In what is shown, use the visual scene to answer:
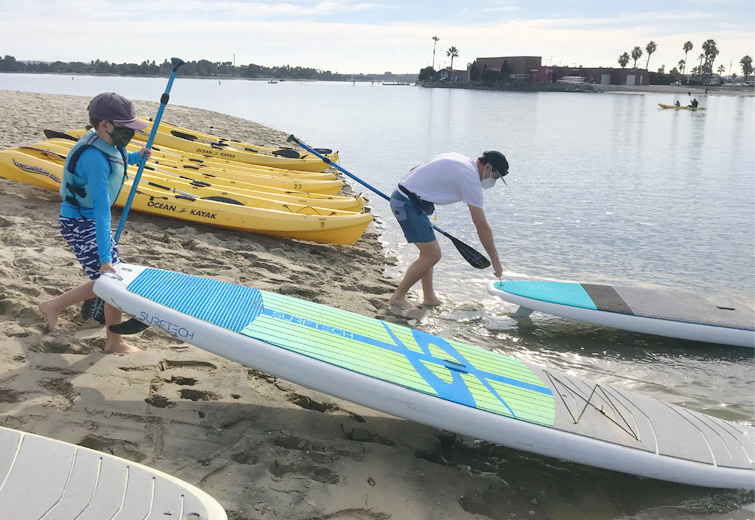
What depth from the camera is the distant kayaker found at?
4969 mm

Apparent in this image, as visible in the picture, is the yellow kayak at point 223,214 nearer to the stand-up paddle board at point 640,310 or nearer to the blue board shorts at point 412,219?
the blue board shorts at point 412,219

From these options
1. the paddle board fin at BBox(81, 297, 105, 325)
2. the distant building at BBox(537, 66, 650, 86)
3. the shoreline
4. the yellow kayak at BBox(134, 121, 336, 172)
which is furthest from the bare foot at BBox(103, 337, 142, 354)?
the distant building at BBox(537, 66, 650, 86)

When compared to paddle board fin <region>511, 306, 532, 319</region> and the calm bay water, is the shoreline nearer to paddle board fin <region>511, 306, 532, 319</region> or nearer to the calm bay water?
the calm bay water

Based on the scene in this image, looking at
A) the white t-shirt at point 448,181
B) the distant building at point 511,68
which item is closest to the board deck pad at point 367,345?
the white t-shirt at point 448,181

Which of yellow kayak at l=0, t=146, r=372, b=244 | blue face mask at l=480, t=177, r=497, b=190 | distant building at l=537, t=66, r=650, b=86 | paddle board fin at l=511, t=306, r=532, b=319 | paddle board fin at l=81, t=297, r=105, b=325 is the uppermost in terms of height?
distant building at l=537, t=66, r=650, b=86

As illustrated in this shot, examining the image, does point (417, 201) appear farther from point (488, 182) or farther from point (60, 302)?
point (60, 302)

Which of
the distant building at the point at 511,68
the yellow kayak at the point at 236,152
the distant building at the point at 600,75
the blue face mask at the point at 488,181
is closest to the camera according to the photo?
the blue face mask at the point at 488,181

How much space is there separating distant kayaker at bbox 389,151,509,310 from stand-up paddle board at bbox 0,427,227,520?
330 centimetres

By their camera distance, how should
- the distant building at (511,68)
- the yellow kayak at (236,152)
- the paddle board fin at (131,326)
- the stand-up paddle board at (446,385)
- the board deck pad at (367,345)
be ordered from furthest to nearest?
the distant building at (511,68), the yellow kayak at (236,152), the paddle board fin at (131,326), the board deck pad at (367,345), the stand-up paddle board at (446,385)

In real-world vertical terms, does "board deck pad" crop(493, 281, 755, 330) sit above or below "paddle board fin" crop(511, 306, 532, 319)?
above

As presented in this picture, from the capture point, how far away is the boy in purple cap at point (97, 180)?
3242mm

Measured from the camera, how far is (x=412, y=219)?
17.2 feet

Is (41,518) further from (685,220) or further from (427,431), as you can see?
(685,220)

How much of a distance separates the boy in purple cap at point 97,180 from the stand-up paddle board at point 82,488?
1.26 m
